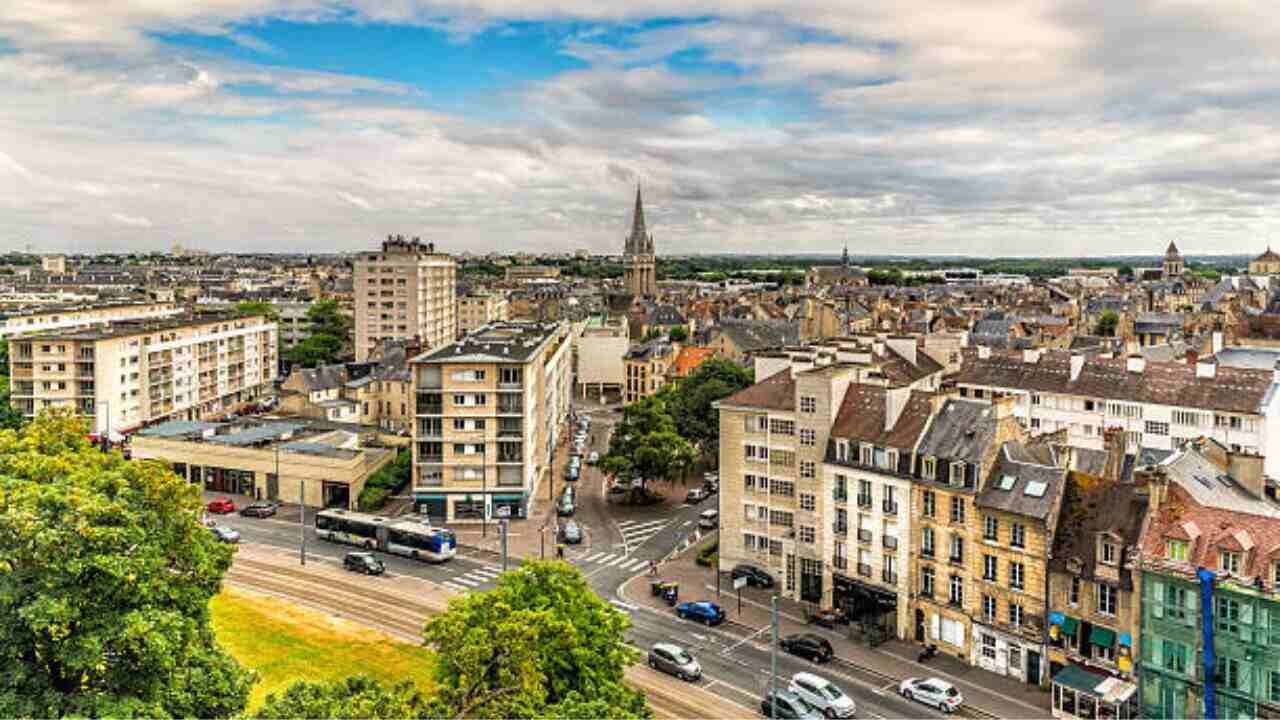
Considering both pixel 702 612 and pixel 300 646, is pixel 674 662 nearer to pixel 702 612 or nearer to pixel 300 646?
pixel 702 612

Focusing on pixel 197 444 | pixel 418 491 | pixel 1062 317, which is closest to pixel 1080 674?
pixel 418 491

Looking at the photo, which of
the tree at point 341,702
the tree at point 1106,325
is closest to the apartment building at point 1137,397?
the tree at point 341,702

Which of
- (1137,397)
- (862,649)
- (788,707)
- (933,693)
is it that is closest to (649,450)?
(862,649)

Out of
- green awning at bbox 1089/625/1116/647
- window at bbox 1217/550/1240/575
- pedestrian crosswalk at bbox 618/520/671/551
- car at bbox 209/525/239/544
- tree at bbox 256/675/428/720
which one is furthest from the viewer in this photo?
pedestrian crosswalk at bbox 618/520/671/551

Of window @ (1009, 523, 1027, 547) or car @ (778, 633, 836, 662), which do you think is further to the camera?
car @ (778, 633, 836, 662)

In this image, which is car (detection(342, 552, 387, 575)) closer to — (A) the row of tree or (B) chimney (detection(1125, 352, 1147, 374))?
(A) the row of tree

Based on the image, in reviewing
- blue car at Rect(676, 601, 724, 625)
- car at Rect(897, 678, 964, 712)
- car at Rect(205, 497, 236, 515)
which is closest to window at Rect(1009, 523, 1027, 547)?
car at Rect(897, 678, 964, 712)

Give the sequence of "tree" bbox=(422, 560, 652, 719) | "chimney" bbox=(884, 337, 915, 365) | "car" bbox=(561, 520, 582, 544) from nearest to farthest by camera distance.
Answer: "tree" bbox=(422, 560, 652, 719), "car" bbox=(561, 520, 582, 544), "chimney" bbox=(884, 337, 915, 365)

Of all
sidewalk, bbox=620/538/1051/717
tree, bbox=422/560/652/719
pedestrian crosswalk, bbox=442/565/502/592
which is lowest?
sidewalk, bbox=620/538/1051/717
